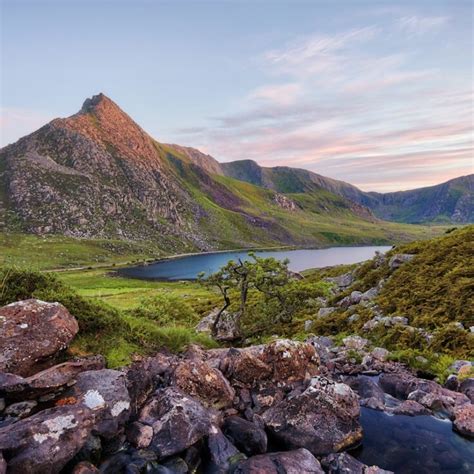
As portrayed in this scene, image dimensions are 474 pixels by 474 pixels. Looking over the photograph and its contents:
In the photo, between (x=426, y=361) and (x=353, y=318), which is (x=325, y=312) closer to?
(x=353, y=318)

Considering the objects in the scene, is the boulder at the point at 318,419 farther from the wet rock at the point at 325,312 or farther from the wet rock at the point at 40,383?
the wet rock at the point at 325,312

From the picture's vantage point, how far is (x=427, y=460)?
15047mm

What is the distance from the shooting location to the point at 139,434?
13719 mm

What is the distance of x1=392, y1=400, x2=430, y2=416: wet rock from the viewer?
59.0 feet

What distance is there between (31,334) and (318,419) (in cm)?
1299

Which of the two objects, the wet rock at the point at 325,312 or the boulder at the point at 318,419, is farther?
the wet rock at the point at 325,312

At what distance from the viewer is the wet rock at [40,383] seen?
12953 millimetres

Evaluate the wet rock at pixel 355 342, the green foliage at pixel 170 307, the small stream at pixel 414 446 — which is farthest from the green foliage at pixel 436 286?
the green foliage at pixel 170 307

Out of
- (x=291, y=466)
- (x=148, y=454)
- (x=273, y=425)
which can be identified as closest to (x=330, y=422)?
(x=273, y=425)

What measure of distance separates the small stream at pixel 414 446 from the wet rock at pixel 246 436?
4.12m

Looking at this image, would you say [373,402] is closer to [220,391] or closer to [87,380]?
[220,391]

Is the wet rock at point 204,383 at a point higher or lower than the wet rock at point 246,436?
higher

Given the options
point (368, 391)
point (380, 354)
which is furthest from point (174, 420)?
point (380, 354)

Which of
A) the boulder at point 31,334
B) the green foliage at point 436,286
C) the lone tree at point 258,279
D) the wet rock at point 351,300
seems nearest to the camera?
the boulder at point 31,334
